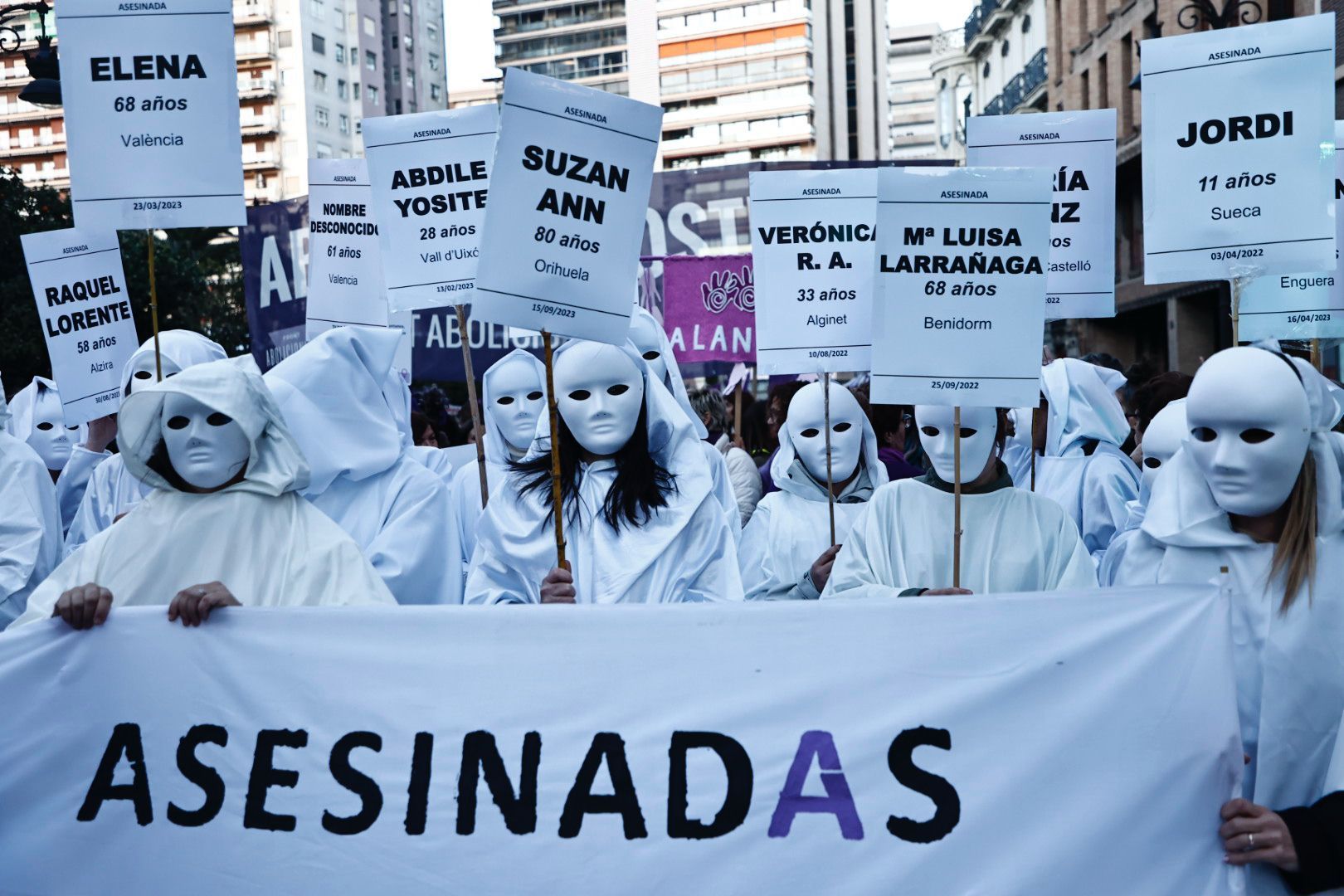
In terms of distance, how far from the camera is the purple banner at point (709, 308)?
29.6 feet

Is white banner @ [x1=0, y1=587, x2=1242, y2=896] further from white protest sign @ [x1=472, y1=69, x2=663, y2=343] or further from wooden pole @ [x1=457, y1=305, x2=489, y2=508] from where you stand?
wooden pole @ [x1=457, y1=305, x2=489, y2=508]

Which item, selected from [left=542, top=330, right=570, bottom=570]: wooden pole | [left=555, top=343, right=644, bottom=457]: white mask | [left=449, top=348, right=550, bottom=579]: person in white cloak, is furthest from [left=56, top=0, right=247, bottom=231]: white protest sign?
[left=449, top=348, right=550, bottom=579]: person in white cloak

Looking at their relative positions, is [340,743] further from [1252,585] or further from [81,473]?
[81,473]

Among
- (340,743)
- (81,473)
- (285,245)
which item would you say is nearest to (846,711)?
(340,743)

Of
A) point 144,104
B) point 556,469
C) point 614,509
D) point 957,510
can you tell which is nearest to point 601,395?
point 614,509

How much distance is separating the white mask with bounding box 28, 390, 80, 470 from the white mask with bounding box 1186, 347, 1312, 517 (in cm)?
706

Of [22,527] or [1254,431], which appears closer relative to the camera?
[1254,431]

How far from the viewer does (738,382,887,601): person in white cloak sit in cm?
596

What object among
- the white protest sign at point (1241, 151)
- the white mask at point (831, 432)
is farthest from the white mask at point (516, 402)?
the white protest sign at point (1241, 151)

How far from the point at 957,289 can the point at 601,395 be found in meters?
1.17

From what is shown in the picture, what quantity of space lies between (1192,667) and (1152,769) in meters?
0.23

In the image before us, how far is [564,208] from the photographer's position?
4074 millimetres

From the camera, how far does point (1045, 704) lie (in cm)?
323

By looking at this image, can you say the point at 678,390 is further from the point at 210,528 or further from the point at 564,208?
the point at 210,528
